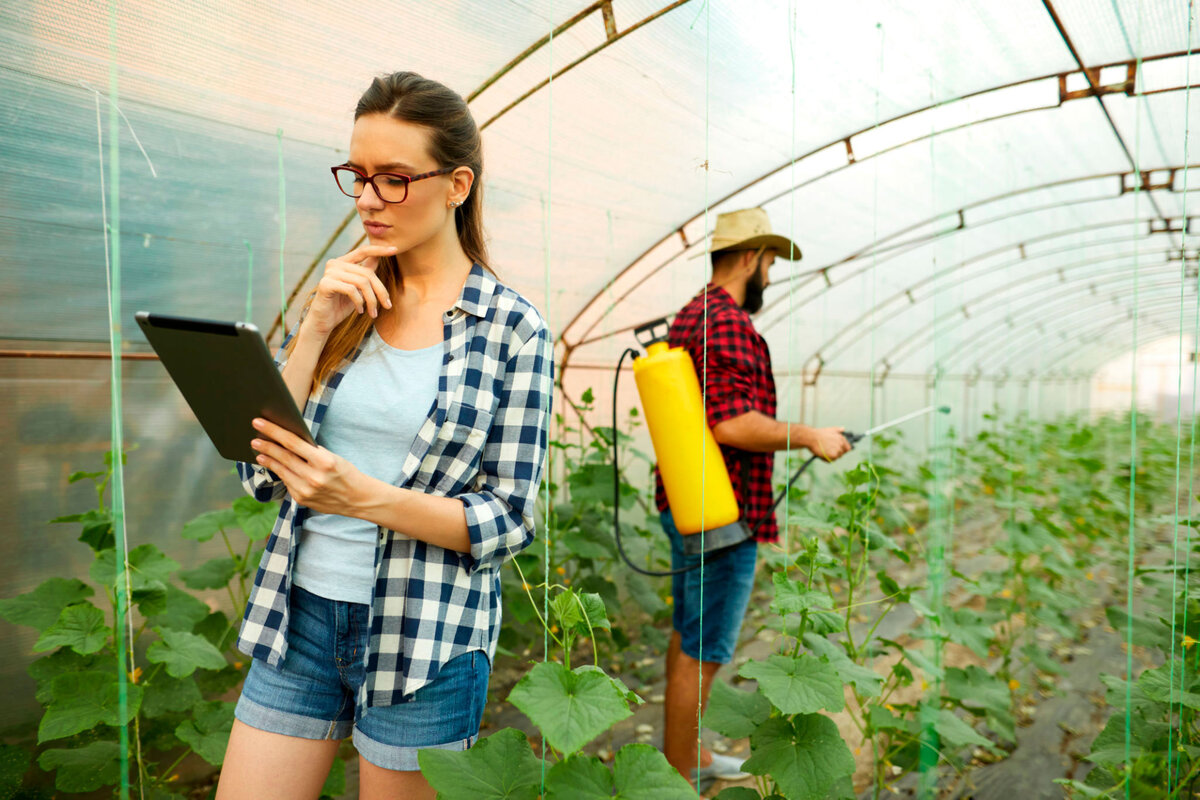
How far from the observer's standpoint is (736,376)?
1.97 meters

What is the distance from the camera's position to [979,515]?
685 centimetres

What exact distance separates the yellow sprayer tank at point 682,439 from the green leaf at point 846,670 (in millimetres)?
451

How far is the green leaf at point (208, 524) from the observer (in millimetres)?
2037

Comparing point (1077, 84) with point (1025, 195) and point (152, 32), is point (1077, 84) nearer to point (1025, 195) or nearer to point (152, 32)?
point (1025, 195)

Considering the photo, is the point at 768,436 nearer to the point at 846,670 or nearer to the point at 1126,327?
the point at 846,670

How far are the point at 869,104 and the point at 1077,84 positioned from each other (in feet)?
2.77

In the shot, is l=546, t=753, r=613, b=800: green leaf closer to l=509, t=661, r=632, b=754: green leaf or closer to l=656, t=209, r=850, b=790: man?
l=509, t=661, r=632, b=754: green leaf

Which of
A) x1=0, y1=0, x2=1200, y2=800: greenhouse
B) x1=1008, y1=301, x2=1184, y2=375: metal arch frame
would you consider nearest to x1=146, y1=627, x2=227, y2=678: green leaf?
x1=0, y1=0, x2=1200, y2=800: greenhouse

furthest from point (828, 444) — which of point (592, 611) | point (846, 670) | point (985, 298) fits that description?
point (985, 298)

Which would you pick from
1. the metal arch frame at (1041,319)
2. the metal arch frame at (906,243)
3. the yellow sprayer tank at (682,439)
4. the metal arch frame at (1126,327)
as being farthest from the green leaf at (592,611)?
the metal arch frame at (1126,327)

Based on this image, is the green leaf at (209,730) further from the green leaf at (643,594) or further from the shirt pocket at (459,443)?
the green leaf at (643,594)

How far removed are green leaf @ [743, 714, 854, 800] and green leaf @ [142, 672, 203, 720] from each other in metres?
1.40

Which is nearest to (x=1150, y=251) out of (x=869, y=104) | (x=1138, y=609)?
(x=1138, y=609)

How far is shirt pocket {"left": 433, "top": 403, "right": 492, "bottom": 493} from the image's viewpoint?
101 centimetres
